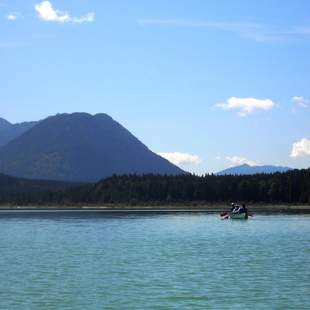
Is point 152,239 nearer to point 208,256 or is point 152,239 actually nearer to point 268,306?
point 208,256

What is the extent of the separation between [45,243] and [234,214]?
68718mm

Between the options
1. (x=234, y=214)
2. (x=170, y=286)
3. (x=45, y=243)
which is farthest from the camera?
(x=234, y=214)

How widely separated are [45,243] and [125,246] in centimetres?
1123

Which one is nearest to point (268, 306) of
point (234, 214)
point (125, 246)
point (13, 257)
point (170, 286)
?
point (170, 286)

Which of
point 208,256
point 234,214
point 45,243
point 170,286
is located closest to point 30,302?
point 170,286

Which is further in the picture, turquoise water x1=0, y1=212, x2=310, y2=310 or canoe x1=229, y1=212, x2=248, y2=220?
canoe x1=229, y1=212, x2=248, y2=220

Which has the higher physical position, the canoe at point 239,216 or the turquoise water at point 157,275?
the canoe at point 239,216

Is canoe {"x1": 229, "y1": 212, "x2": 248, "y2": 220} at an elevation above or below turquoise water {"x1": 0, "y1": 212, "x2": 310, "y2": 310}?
above

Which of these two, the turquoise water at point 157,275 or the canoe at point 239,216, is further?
the canoe at point 239,216

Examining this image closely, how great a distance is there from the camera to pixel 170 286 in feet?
133

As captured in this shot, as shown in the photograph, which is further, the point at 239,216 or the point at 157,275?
the point at 239,216

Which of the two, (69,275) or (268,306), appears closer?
(268,306)

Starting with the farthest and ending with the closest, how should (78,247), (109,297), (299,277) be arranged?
(78,247) → (299,277) → (109,297)

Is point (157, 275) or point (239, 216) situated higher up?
point (239, 216)
